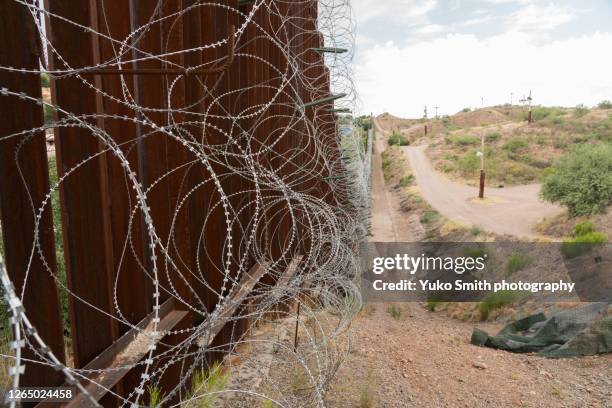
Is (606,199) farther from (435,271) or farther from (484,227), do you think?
(435,271)

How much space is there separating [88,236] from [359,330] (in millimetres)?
5318

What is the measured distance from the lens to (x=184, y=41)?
3.37m

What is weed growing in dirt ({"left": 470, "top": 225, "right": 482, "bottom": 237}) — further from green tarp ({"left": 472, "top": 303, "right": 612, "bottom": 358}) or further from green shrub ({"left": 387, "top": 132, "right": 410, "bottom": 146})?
green shrub ({"left": 387, "top": 132, "right": 410, "bottom": 146})

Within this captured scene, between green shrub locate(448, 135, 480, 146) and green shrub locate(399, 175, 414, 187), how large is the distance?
15849mm

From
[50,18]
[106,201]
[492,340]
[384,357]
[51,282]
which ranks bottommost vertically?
[492,340]

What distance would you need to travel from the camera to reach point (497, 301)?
1190cm

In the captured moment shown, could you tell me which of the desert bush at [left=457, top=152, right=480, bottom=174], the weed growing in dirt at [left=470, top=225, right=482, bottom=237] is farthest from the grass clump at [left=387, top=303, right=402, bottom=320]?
the desert bush at [left=457, top=152, right=480, bottom=174]

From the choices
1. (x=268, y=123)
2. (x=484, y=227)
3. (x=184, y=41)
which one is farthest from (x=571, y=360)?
(x=484, y=227)

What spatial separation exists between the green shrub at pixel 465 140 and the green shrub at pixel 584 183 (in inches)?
1054

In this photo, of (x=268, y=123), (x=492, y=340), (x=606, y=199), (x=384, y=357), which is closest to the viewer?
(x=268, y=123)

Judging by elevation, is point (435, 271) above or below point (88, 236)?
below

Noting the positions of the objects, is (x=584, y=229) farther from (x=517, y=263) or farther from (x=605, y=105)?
(x=605, y=105)

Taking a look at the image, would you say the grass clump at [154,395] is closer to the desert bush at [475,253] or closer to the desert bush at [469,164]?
the desert bush at [475,253]

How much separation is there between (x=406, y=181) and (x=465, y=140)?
18.1 meters
